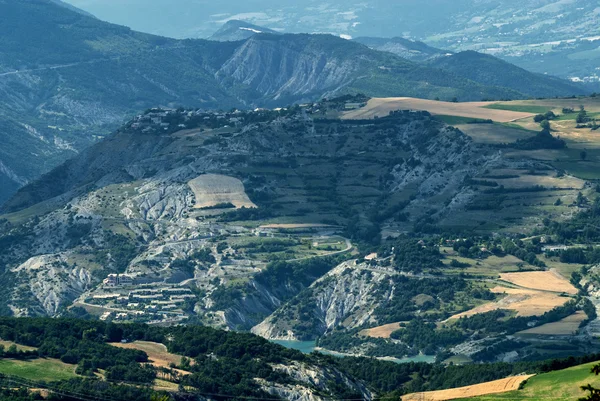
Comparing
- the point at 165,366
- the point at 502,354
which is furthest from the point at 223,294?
the point at 165,366

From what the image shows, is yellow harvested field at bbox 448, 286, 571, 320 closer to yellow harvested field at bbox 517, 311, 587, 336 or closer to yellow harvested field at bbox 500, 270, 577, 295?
yellow harvested field at bbox 500, 270, 577, 295

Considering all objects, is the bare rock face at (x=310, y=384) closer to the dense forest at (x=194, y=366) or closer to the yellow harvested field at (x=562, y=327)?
the dense forest at (x=194, y=366)

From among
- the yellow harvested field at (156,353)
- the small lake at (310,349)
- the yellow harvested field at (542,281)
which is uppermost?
the yellow harvested field at (156,353)

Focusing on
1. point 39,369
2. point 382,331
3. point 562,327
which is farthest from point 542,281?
point 39,369

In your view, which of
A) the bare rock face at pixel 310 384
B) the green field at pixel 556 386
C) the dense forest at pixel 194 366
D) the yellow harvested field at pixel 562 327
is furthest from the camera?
the yellow harvested field at pixel 562 327

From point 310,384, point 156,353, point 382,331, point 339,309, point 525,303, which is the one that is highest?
point 156,353

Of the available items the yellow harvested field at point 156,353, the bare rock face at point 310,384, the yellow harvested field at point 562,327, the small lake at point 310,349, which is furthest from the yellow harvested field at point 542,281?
the yellow harvested field at point 156,353

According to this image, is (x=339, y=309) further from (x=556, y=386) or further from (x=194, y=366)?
(x=556, y=386)
